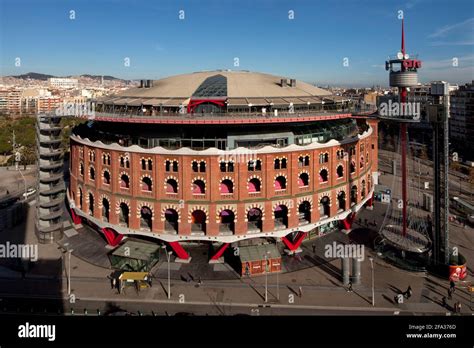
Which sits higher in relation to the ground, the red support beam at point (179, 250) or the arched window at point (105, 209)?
the arched window at point (105, 209)

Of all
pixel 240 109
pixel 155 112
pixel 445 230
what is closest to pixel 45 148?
pixel 155 112

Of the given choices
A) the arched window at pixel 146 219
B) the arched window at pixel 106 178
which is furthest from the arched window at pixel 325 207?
the arched window at pixel 106 178

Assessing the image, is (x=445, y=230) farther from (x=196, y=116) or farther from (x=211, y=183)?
(x=196, y=116)

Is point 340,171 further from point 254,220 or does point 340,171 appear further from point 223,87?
point 223,87

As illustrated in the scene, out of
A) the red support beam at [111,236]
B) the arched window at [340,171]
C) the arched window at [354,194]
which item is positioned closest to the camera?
the red support beam at [111,236]

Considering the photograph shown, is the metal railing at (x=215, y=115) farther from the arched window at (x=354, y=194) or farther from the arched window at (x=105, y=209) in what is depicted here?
the arched window at (x=105, y=209)

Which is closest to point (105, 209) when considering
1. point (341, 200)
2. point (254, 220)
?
point (254, 220)
